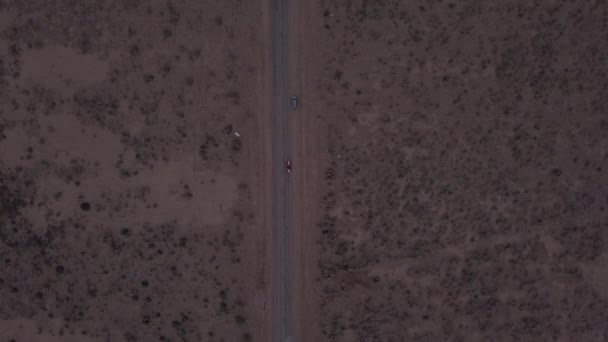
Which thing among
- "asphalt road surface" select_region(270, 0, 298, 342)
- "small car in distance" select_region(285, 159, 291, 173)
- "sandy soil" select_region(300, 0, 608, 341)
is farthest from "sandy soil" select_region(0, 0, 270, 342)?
"sandy soil" select_region(300, 0, 608, 341)

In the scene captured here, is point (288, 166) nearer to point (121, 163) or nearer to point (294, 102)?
point (294, 102)

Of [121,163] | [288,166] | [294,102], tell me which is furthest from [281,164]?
[121,163]

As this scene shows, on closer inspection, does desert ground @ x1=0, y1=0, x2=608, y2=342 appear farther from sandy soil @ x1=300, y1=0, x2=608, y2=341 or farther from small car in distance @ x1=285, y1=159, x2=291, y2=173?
small car in distance @ x1=285, y1=159, x2=291, y2=173

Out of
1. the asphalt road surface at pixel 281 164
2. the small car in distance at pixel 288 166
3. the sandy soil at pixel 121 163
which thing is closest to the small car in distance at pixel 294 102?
the asphalt road surface at pixel 281 164

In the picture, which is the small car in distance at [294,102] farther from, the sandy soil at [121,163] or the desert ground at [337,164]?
the sandy soil at [121,163]

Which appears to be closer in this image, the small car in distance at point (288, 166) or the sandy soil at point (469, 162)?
the sandy soil at point (469, 162)

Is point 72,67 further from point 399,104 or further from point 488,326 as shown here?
point 488,326
